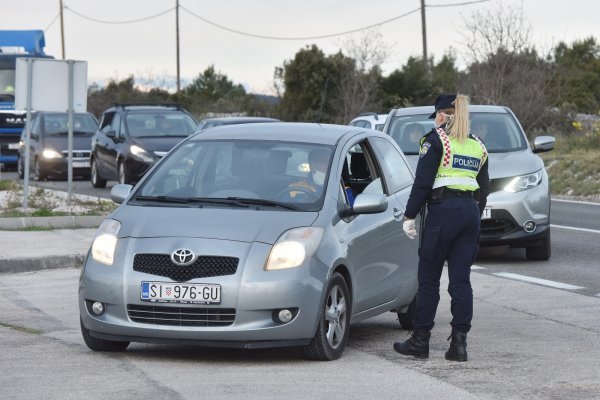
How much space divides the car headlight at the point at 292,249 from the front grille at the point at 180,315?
1.28ft

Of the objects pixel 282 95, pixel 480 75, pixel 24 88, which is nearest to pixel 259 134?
pixel 24 88

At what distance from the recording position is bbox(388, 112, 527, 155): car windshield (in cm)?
1694

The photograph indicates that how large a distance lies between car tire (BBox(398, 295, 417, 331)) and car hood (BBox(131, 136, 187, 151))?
17673mm

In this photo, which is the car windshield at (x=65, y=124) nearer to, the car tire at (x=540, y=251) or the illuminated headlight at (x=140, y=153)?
the illuminated headlight at (x=140, y=153)

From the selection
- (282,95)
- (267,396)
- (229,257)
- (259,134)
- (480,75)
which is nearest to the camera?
(267,396)

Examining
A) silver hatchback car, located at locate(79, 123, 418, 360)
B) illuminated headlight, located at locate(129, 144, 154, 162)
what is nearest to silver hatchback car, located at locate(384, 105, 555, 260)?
silver hatchback car, located at locate(79, 123, 418, 360)

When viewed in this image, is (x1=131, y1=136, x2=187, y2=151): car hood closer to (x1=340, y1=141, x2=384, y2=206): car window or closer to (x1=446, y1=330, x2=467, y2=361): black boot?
(x1=340, y1=141, x2=384, y2=206): car window

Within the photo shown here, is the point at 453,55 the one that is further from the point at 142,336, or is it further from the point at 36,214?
the point at 142,336

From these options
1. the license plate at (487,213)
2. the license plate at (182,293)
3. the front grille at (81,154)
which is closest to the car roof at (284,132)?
the license plate at (182,293)

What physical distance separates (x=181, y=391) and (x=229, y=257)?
45.5 inches

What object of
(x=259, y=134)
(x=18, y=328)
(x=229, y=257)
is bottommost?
(x=18, y=328)

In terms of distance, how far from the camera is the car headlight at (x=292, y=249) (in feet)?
28.9

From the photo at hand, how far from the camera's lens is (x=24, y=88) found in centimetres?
2109

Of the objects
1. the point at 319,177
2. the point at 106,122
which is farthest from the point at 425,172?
the point at 106,122
